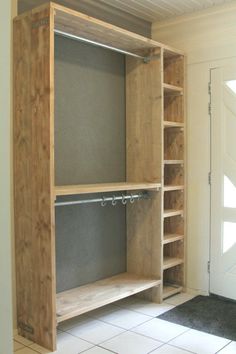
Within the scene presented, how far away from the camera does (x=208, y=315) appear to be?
11.5ft

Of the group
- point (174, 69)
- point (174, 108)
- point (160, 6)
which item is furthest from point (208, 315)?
point (160, 6)

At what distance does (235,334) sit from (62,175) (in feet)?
6.15

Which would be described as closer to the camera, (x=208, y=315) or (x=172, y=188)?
(x=208, y=315)

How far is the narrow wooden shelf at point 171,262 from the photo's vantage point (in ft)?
12.8

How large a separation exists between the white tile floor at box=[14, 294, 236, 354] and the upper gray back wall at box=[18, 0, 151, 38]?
251cm

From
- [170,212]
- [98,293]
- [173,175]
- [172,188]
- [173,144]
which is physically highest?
[173,144]

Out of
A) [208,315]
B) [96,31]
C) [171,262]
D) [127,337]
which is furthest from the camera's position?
[171,262]

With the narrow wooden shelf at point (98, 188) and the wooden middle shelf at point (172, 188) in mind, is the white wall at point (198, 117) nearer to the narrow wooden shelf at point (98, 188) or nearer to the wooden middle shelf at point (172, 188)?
the wooden middle shelf at point (172, 188)

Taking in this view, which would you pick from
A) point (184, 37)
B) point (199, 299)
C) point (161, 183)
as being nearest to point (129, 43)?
point (184, 37)

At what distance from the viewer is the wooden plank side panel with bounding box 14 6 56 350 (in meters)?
2.82

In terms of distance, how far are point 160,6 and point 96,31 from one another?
0.93m

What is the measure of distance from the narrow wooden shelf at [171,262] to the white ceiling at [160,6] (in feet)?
8.09

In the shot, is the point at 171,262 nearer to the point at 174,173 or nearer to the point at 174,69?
the point at 174,173

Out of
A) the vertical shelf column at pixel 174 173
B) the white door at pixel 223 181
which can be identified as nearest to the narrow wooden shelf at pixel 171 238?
the vertical shelf column at pixel 174 173
